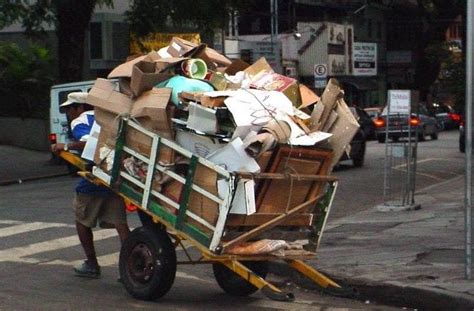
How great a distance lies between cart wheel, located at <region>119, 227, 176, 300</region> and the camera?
9312 mm

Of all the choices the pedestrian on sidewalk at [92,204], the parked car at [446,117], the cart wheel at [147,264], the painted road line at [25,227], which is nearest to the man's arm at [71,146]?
the pedestrian on sidewalk at [92,204]

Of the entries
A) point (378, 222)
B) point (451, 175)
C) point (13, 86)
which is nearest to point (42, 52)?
point (13, 86)

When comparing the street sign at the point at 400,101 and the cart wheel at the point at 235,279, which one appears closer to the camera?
the cart wheel at the point at 235,279

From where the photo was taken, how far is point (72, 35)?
98.4 ft

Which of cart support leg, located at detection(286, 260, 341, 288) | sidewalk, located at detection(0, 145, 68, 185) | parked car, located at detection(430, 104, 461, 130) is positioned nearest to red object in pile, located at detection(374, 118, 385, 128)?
parked car, located at detection(430, 104, 461, 130)

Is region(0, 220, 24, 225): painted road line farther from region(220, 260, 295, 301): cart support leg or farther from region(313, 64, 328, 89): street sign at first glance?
region(313, 64, 328, 89): street sign

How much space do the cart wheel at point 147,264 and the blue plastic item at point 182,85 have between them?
1274 millimetres

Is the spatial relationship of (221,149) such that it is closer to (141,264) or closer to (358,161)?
(141,264)

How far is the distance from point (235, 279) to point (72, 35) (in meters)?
20.9

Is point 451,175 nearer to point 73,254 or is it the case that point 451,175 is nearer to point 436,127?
point 73,254

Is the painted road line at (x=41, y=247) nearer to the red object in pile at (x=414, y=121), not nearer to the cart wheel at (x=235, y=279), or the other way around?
the cart wheel at (x=235, y=279)

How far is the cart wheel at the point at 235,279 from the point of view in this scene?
10117 millimetres

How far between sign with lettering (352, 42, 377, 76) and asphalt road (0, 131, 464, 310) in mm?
36213

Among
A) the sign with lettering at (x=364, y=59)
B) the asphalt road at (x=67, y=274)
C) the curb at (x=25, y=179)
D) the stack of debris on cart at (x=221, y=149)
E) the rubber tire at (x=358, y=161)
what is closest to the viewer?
the stack of debris on cart at (x=221, y=149)
